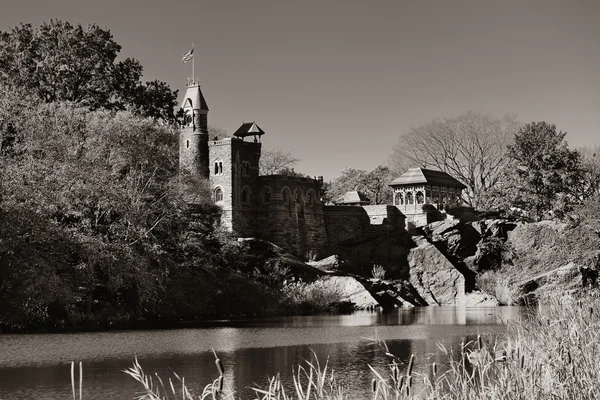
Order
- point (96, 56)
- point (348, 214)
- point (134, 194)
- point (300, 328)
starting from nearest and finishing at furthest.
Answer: point (300, 328) < point (134, 194) < point (96, 56) < point (348, 214)

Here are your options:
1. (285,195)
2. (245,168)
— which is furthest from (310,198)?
(245,168)

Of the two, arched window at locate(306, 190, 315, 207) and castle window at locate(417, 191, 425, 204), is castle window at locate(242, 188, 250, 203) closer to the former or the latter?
arched window at locate(306, 190, 315, 207)

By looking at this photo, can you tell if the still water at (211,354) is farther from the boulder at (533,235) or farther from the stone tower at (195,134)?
the boulder at (533,235)

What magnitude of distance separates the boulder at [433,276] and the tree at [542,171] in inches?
388

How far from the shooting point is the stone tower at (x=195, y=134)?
55.1 meters

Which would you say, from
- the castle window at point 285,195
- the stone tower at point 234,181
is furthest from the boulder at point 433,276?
the stone tower at point 234,181

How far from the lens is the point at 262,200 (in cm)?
5675

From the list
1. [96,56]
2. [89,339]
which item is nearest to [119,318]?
[89,339]

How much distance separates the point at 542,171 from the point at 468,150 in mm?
12318

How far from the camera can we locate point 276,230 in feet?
184

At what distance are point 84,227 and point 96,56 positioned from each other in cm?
1905

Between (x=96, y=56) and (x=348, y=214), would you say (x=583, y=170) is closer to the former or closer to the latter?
(x=348, y=214)

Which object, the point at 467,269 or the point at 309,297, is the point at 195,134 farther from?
the point at 467,269

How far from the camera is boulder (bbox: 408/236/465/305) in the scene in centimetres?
5597
